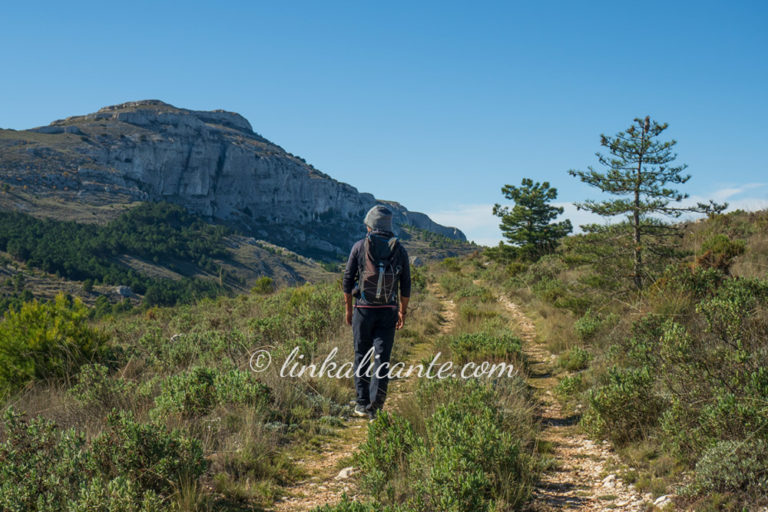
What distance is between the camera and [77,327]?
6145 millimetres

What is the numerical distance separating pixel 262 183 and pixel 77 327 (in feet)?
517

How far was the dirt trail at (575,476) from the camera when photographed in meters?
2.89

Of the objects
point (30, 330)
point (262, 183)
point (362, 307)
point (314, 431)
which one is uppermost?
point (262, 183)

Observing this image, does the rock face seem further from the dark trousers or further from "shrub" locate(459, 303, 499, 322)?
the dark trousers

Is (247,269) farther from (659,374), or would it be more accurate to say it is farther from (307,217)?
(659,374)

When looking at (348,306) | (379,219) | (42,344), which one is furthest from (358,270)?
(42,344)

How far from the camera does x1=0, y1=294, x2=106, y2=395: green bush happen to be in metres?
5.48

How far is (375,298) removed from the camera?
483cm

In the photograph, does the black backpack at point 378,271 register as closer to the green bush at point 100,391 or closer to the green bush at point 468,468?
the green bush at point 468,468

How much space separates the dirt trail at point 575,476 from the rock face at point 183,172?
4734 inches

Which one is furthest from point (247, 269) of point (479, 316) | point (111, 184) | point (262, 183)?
point (479, 316)

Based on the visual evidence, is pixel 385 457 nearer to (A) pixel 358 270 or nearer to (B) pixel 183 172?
(A) pixel 358 270

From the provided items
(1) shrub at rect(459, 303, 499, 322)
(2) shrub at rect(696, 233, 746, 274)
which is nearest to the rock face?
(1) shrub at rect(459, 303, 499, 322)

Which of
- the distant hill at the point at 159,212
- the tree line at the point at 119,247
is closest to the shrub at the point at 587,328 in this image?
the distant hill at the point at 159,212
